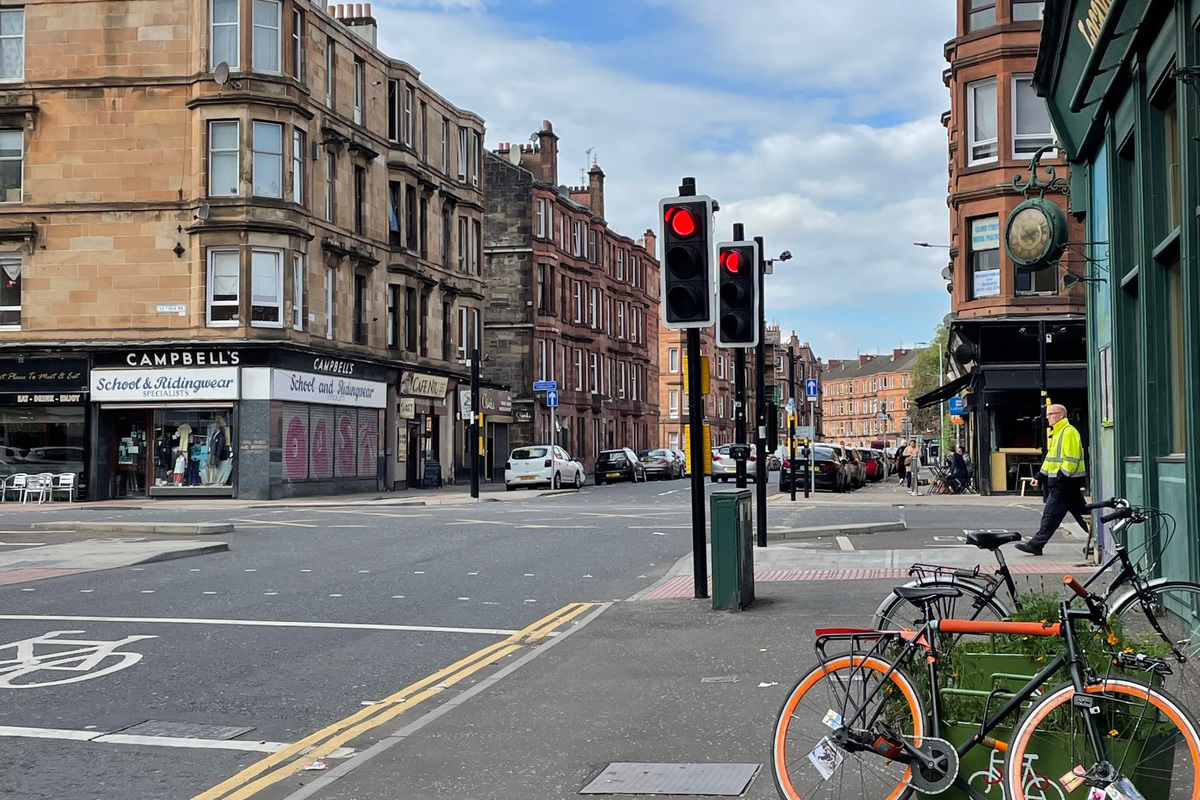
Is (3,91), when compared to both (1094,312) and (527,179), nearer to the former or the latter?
(527,179)

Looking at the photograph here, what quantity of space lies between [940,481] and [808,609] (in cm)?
2958

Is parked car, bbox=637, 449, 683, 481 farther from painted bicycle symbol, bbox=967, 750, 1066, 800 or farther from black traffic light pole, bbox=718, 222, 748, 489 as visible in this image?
painted bicycle symbol, bbox=967, 750, 1066, 800

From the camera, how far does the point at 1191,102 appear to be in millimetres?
8812

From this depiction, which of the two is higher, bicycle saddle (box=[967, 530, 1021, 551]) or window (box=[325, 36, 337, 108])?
window (box=[325, 36, 337, 108])

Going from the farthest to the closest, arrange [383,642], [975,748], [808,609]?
[808,609], [383,642], [975,748]

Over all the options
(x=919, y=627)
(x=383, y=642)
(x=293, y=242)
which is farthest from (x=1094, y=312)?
(x=293, y=242)

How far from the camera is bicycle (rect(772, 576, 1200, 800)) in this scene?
4535mm

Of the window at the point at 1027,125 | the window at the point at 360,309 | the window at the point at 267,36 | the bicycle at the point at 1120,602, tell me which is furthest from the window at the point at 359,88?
the bicycle at the point at 1120,602

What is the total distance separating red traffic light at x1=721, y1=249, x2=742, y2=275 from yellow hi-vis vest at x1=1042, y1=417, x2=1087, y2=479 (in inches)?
160

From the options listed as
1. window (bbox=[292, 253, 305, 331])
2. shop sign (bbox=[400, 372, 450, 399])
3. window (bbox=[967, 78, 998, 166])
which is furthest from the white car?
window (bbox=[967, 78, 998, 166])

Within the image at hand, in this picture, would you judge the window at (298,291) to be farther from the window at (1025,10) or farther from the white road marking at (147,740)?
the white road marking at (147,740)

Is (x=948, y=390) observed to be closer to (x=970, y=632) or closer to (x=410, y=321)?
(x=410, y=321)

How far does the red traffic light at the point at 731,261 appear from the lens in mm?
13516

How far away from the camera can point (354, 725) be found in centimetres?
794
